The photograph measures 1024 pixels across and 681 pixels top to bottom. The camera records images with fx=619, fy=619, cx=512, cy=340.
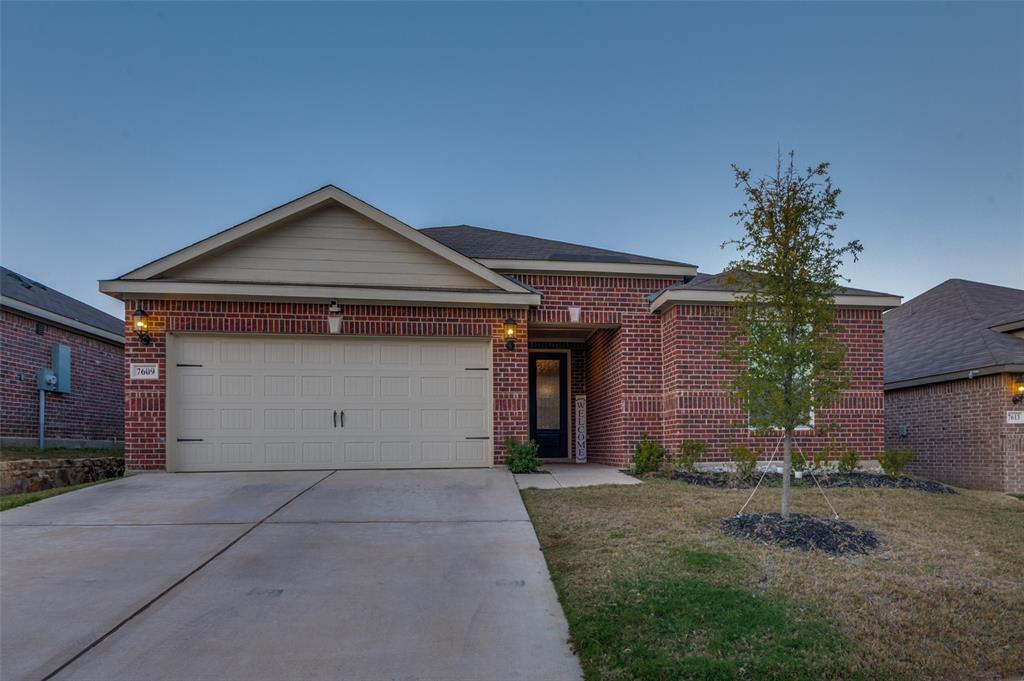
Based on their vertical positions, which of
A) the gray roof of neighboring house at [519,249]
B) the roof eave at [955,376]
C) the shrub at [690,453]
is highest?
the gray roof of neighboring house at [519,249]

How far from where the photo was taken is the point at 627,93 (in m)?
15.6

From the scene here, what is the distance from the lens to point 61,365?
1367 cm

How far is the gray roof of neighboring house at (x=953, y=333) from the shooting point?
13016 millimetres

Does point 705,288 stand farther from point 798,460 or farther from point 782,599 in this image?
point 782,599

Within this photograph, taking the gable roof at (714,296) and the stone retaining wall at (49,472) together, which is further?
the gable roof at (714,296)

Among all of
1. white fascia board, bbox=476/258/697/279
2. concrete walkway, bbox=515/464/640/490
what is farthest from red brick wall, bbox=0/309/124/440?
concrete walkway, bbox=515/464/640/490

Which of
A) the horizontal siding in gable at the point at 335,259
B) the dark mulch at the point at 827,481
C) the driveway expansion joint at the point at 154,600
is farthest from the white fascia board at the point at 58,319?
the dark mulch at the point at 827,481

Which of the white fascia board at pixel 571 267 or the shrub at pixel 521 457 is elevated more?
the white fascia board at pixel 571 267

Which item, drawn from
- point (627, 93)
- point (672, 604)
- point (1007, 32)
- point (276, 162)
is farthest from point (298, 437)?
point (1007, 32)

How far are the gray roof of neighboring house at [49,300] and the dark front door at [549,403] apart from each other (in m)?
10.6

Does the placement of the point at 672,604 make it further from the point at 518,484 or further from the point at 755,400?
the point at 518,484

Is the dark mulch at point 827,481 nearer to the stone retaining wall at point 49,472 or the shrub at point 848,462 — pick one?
the shrub at point 848,462

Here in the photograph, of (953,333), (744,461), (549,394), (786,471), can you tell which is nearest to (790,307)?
(786,471)

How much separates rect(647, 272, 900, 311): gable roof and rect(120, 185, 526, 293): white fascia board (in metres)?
2.54
